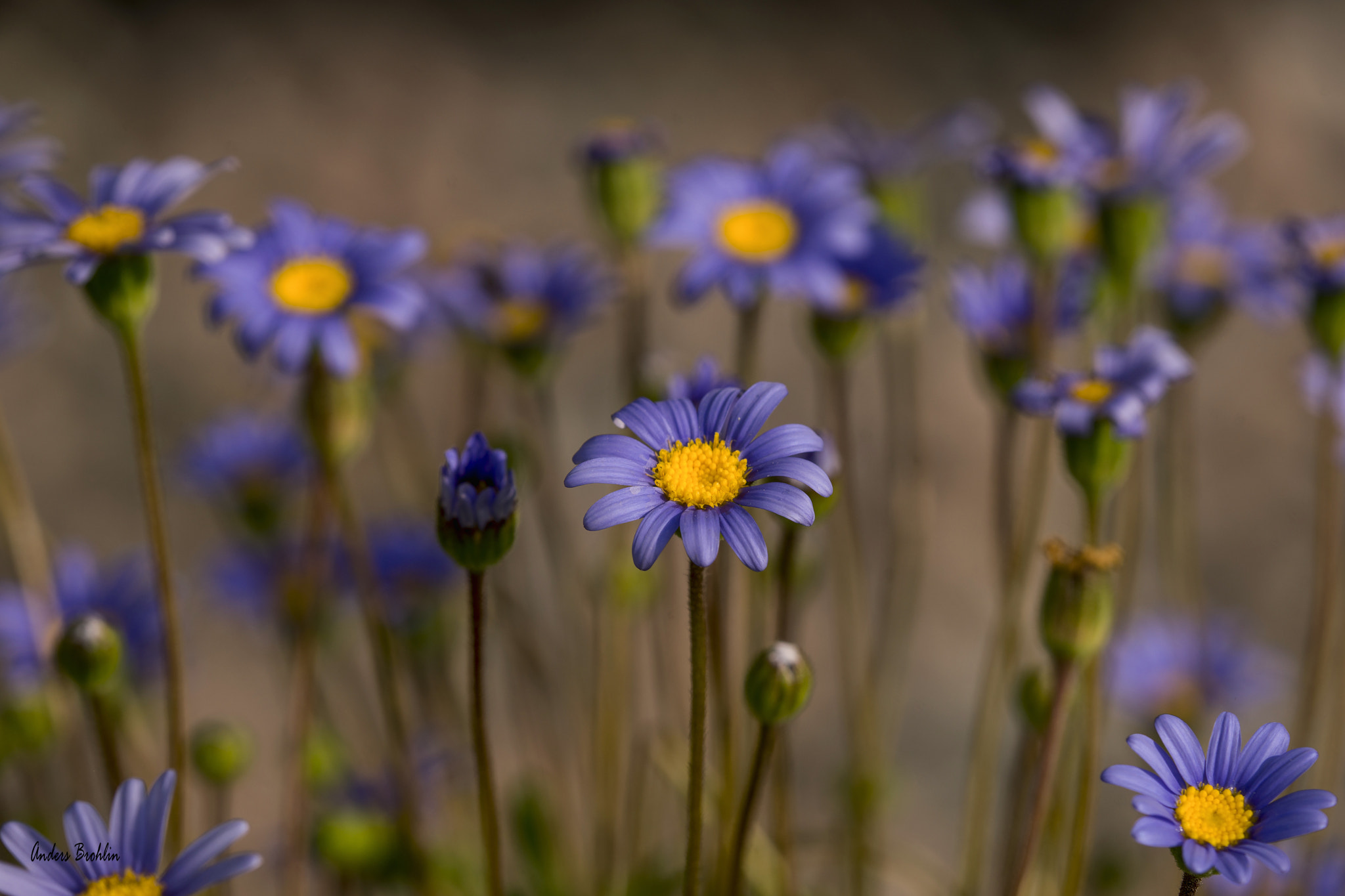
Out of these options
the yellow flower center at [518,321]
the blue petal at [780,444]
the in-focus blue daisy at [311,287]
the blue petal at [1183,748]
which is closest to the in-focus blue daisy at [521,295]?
the yellow flower center at [518,321]

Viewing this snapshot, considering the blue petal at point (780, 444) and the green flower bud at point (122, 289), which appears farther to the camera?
the green flower bud at point (122, 289)

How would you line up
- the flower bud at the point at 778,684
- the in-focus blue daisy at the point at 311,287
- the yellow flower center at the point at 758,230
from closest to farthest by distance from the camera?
1. the flower bud at the point at 778,684
2. the in-focus blue daisy at the point at 311,287
3. the yellow flower center at the point at 758,230

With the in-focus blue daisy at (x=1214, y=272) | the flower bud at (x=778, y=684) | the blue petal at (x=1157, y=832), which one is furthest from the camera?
the in-focus blue daisy at (x=1214, y=272)

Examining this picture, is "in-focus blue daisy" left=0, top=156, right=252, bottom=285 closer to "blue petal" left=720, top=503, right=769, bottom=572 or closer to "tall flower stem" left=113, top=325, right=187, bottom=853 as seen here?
"tall flower stem" left=113, top=325, right=187, bottom=853

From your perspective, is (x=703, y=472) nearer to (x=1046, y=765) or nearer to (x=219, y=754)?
(x=1046, y=765)

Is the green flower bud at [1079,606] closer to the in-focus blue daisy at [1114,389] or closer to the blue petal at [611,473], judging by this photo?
the in-focus blue daisy at [1114,389]

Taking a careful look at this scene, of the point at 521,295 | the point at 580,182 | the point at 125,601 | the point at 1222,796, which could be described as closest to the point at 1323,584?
the point at 1222,796

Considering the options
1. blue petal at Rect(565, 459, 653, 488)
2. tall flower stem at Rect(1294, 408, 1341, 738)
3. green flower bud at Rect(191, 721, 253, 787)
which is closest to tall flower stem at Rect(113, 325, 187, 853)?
green flower bud at Rect(191, 721, 253, 787)

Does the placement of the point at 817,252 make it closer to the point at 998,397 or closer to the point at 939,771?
the point at 998,397

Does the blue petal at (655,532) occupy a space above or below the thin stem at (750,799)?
above

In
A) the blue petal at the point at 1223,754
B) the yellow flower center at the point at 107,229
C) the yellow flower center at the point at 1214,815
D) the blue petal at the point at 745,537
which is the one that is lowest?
the yellow flower center at the point at 1214,815
